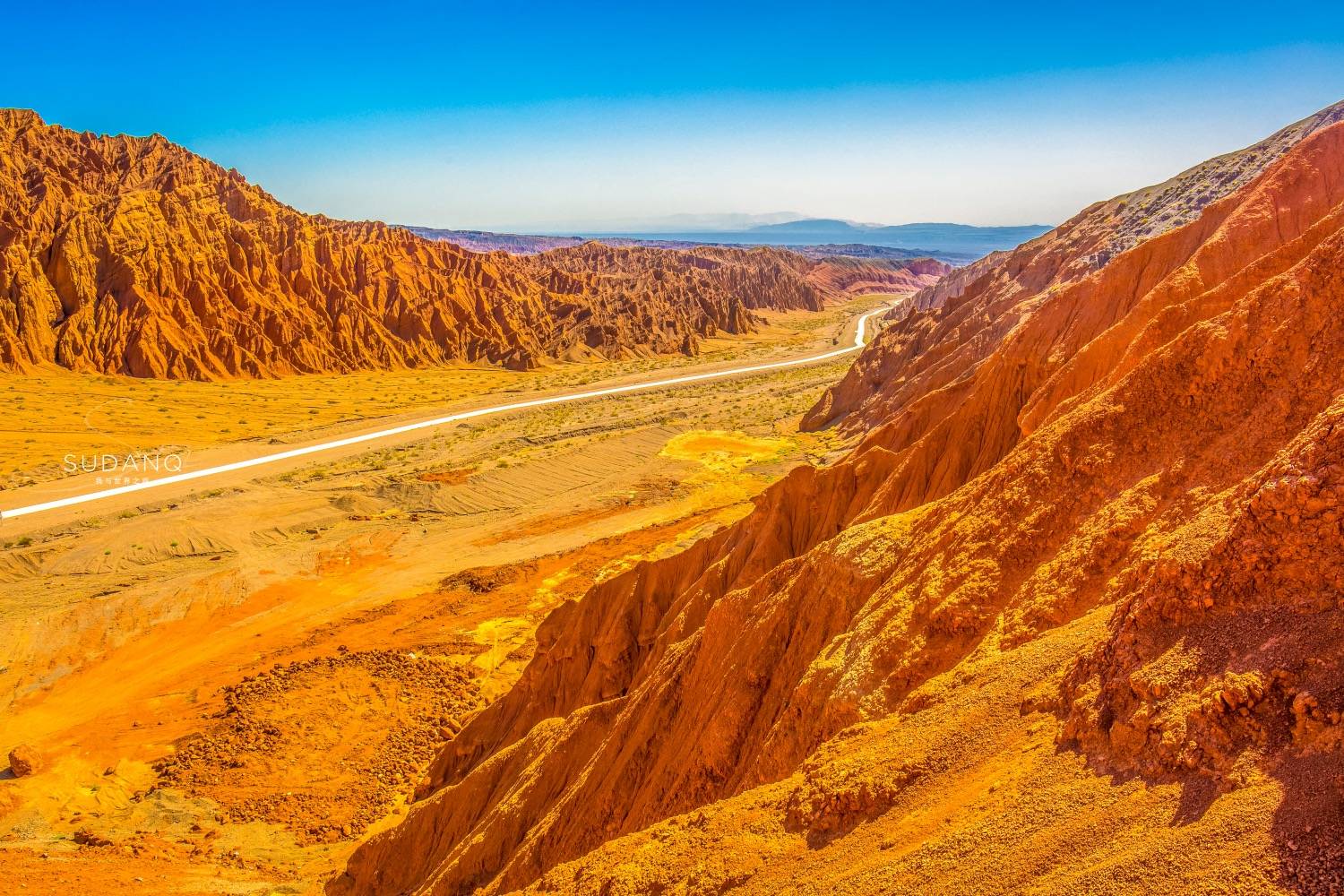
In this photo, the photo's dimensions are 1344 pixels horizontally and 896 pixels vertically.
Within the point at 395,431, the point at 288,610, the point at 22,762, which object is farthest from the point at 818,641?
the point at 395,431

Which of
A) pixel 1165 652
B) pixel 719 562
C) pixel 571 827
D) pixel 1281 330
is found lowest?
pixel 571 827

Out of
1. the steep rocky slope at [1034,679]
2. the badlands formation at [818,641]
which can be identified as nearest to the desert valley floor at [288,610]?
the badlands formation at [818,641]

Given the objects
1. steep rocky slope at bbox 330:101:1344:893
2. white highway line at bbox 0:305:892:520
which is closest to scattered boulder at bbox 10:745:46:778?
steep rocky slope at bbox 330:101:1344:893

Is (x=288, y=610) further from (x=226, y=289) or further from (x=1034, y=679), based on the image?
(x=226, y=289)

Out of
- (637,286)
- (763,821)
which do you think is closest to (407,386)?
(637,286)

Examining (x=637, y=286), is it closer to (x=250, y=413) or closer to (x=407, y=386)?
(x=407, y=386)

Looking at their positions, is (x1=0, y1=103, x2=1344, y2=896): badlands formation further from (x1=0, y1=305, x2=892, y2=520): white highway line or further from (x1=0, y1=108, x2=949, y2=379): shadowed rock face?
(x1=0, y1=108, x2=949, y2=379): shadowed rock face
